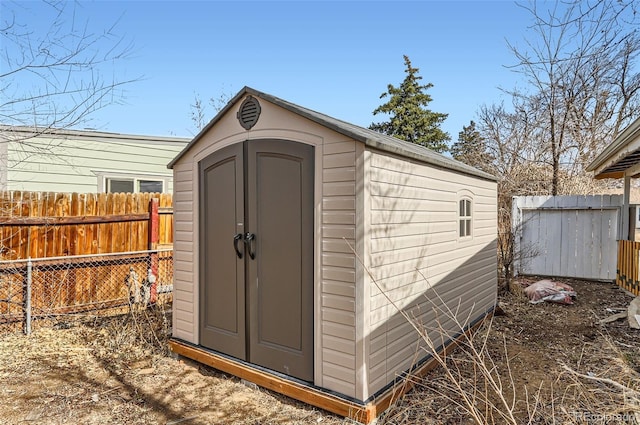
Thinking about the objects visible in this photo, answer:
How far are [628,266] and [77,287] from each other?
929 centimetres

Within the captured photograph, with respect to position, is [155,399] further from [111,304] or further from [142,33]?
[142,33]

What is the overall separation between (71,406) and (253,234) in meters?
2.07

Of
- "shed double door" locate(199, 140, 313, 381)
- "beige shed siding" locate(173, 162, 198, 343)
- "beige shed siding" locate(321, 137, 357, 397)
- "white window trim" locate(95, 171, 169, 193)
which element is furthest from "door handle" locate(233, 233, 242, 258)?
"white window trim" locate(95, 171, 169, 193)

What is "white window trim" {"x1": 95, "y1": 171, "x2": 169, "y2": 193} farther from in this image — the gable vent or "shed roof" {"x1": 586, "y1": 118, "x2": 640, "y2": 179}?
"shed roof" {"x1": 586, "y1": 118, "x2": 640, "y2": 179}

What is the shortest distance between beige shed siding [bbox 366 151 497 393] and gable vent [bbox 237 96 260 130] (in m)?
1.24

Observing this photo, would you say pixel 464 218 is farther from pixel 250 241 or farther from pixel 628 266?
pixel 628 266

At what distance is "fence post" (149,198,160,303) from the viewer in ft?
19.4

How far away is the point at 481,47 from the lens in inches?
218

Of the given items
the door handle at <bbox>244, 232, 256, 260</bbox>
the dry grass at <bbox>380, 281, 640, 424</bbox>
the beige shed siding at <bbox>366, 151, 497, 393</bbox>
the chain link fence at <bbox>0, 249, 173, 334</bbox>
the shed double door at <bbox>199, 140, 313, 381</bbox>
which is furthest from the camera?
the chain link fence at <bbox>0, 249, 173, 334</bbox>

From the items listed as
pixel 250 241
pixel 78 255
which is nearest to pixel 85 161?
pixel 78 255

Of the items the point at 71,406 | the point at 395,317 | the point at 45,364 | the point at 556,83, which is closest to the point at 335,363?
the point at 395,317

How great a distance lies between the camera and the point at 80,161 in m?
6.29

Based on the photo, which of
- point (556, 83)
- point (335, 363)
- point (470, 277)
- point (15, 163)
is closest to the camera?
point (335, 363)

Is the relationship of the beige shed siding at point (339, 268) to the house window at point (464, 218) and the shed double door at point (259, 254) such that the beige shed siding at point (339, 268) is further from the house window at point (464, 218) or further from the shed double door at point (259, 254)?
the house window at point (464, 218)
